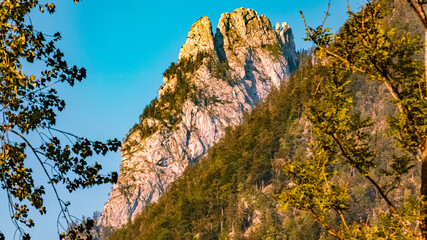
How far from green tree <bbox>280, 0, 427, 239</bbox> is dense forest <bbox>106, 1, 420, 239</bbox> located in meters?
85.1

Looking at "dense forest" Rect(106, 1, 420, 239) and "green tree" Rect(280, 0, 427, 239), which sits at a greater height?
"dense forest" Rect(106, 1, 420, 239)

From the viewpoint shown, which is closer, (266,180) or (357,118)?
(357,118)

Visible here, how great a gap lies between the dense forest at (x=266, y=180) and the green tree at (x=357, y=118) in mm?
85051

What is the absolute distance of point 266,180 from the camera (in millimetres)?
138250

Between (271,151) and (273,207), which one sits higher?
(271,151)

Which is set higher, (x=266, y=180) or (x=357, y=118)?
(x=266, y=180)

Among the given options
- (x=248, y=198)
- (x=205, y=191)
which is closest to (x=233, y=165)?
(x=205, y=191)

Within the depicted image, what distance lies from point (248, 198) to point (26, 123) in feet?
411

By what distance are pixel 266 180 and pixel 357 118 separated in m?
129

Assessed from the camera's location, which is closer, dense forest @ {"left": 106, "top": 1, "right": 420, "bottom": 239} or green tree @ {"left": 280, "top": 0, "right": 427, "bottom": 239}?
green tree @ {"left": 280, "top": 0, "right": 427, "bottom": 239}

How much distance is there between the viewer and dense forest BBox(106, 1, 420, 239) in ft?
352

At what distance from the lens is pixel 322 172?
410 inches

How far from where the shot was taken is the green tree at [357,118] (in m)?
9.27

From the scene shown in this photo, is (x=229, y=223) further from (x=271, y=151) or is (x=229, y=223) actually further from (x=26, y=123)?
(x=26, y=123)
